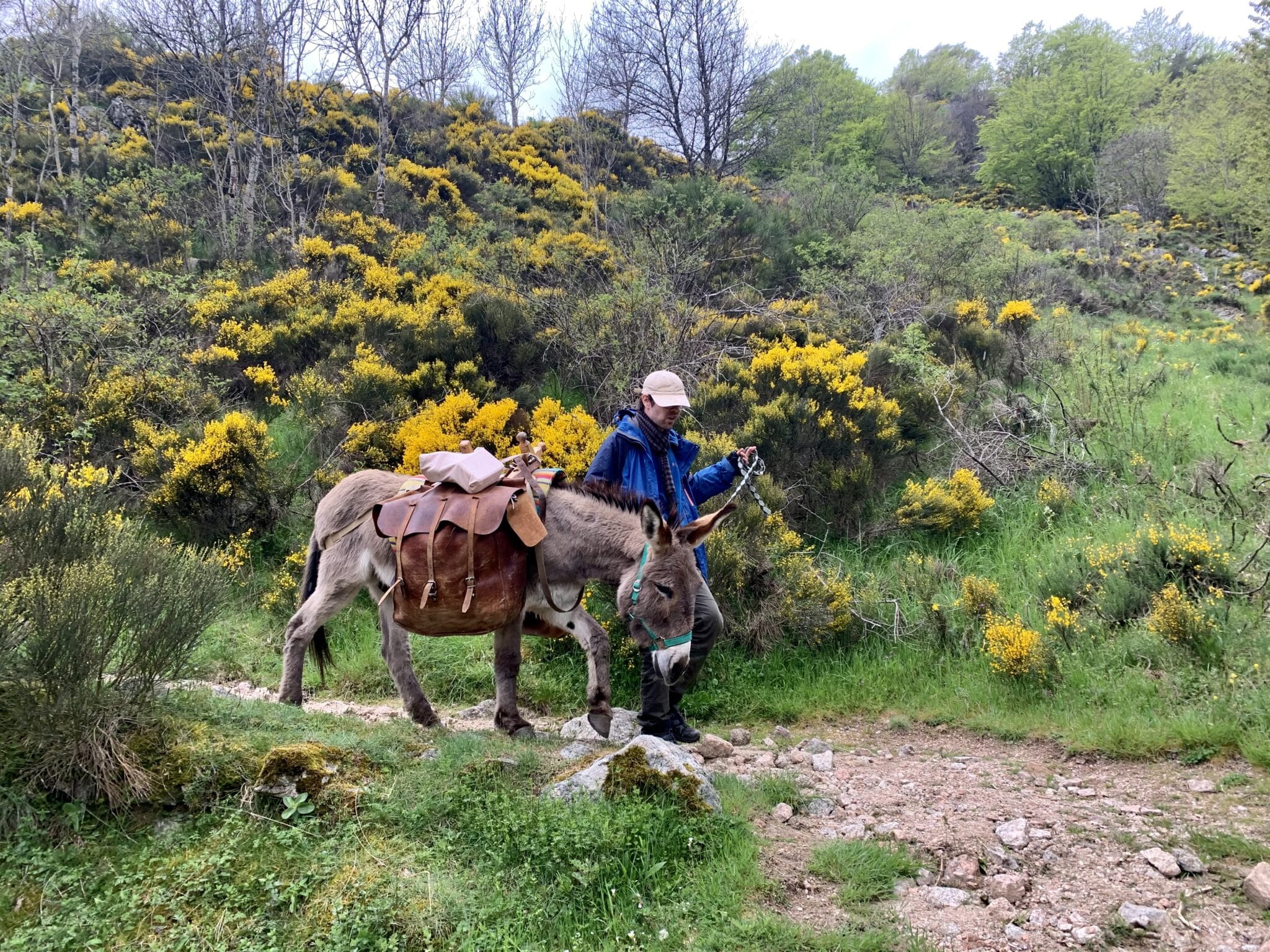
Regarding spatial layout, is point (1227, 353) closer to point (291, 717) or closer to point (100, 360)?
point (291, 717)

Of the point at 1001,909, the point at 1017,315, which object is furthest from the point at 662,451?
the point at 1017,315

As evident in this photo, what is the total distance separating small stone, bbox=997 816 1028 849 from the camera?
2.92 metres

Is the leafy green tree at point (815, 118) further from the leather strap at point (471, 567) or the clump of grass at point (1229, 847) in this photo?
the clump of grass at point (1229, 847)

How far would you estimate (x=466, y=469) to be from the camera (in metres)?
3.92

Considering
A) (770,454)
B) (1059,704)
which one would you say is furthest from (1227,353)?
(1059,704)

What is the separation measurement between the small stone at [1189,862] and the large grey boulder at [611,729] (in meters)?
2.63

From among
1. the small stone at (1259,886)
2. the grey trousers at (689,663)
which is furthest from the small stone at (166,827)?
the small stone at (1259,886)

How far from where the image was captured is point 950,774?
12.5ft

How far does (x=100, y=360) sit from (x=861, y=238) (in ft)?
40.7

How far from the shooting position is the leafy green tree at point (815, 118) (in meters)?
22.1

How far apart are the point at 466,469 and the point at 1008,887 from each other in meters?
3.21

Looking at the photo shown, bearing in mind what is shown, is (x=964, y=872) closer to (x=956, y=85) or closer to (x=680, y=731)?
(x=680, y=731)

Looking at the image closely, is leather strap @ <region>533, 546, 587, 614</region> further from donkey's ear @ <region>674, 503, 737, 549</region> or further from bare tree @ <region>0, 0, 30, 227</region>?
bare tree @ <region>0, 0, 30, 227</region>

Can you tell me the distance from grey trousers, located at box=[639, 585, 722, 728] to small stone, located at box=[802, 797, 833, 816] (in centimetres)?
99
